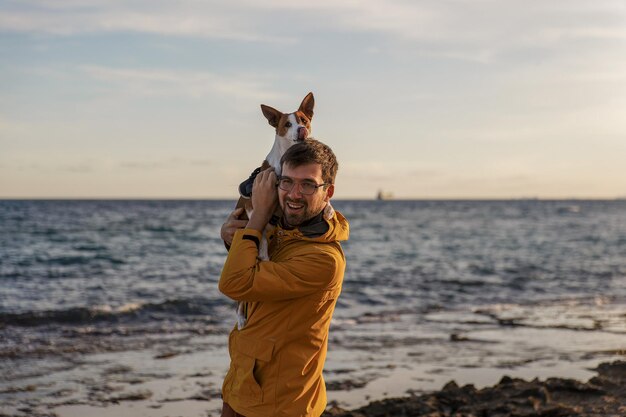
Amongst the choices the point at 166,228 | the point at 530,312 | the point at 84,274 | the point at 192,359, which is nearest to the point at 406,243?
the point at 166,228

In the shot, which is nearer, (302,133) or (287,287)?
(287,287)

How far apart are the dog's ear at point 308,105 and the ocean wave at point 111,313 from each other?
1004 cm

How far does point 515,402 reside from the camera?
685 centimetres

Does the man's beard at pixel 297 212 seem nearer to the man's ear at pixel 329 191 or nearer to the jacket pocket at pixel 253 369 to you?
the man's ear at pixel 329 191

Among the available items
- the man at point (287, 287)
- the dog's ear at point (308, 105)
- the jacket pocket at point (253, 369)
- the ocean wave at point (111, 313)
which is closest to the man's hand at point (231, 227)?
the man at point (287, 287)

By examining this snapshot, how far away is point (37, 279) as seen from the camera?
1848 centimetres

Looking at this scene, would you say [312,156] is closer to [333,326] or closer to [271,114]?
[271,114]

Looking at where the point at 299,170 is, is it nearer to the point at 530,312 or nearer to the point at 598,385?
the point at 598,385

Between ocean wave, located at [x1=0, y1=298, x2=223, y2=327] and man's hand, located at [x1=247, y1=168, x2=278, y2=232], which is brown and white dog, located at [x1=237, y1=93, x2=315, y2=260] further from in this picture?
ocean wave, located at [x1=0, y1=298, x2=223, y2=327]

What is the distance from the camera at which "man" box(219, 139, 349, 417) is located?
3012mm

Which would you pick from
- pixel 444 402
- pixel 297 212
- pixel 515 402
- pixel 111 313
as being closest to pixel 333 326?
pixel 111 313

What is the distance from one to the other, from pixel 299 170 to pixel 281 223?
0.34 m

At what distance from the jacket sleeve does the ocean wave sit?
408 inches

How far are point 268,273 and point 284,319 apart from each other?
266 mm
